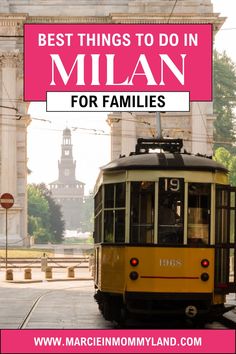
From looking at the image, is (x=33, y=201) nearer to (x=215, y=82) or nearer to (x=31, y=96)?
(x=215, y=82)

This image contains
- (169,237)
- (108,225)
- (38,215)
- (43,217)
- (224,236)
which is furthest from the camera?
(43,217)

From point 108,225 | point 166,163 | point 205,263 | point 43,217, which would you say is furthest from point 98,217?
point 43,217

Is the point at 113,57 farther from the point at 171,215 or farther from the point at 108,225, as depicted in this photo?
the point at 171,215

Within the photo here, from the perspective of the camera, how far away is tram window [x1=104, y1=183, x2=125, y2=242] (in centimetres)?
1817

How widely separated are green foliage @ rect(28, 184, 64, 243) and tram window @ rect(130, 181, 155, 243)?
133 meters

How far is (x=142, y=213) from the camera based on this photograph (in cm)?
1798

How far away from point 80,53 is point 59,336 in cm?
945

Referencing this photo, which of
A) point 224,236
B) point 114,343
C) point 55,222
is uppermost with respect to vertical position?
point 224,236

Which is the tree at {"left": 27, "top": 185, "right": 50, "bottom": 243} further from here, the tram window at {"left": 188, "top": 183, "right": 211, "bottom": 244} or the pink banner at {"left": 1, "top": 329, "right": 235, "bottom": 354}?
the pink banner at {"left": 1, "top": 329, "right": 235, "bottom": 354}

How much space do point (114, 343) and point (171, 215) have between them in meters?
5.13

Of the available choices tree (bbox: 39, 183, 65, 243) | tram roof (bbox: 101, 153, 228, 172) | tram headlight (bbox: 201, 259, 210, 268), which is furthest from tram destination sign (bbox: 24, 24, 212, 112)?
tree (bbox: 39, 183, 65, 243)

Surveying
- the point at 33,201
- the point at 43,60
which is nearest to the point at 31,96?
the point at 43,60

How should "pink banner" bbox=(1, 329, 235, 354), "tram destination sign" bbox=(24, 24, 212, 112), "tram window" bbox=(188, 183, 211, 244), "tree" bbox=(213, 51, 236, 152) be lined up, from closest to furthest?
"pink banner" bbox=(1, 329, 235, 354), "tram window" bbox=(188, 183, 211, 244), "tram destination sign" bbox=(24, 24, 212, 112), "tree" bbox=(213, 51, 236, 152)

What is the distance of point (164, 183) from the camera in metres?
18.0
